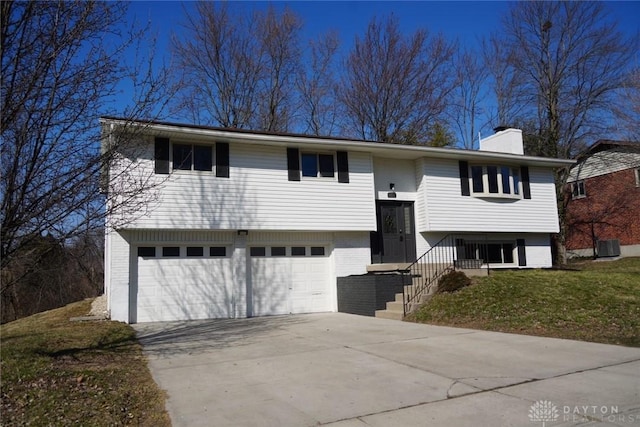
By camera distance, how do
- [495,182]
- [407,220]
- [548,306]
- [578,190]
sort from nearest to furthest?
[548,306]
[407,220]
[495,182]
[578,190]

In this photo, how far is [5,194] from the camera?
5520 mm

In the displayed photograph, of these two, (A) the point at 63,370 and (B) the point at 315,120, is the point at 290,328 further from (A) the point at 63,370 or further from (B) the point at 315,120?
(B) the point at 315,120

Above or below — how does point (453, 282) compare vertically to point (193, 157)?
below

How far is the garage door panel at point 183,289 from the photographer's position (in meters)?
13.1

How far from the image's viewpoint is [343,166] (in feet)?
50.5

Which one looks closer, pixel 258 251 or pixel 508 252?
pixel 258 251

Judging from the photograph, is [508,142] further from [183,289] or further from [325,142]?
[183,289]

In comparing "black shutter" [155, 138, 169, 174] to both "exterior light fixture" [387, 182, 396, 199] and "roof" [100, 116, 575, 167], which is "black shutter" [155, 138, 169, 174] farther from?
"exterior light fixture" [387, 182, 396, 199]

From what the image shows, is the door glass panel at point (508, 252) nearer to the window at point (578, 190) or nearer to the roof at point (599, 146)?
the roof at point (599, 146)

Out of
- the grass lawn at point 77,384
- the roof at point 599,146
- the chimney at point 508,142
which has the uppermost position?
the roof at point 599,146

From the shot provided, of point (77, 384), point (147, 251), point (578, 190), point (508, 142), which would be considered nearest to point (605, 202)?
point (578, 190)

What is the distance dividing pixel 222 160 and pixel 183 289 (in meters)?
3.77

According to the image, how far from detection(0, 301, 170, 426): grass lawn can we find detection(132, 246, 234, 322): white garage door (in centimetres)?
352

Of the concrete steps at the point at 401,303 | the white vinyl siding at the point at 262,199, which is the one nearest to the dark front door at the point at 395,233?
the white vinyl siding at the point at 262,199
